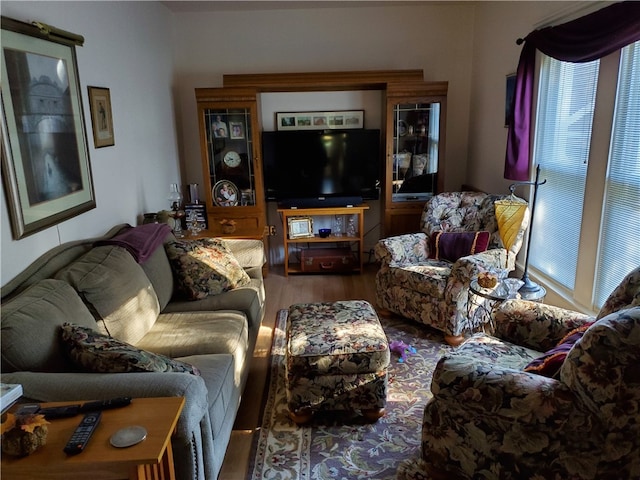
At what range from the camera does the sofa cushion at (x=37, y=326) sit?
162cm

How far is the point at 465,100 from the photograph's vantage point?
183 inches

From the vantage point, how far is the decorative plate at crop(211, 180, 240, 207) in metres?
4.42

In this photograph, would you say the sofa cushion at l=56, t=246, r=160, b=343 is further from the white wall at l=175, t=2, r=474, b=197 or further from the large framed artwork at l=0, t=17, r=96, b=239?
the white wall at l=175, t=2, r=474, b=197

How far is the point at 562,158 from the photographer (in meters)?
3.06

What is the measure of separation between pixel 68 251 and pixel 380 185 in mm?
3023

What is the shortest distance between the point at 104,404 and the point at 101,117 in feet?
6.84

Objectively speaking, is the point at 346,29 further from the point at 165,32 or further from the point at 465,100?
the point at 165,32

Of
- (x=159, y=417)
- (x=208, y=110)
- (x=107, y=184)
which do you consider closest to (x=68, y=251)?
(x=107, y=184)

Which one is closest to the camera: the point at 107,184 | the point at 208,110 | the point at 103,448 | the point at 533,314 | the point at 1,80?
the point at 103,448

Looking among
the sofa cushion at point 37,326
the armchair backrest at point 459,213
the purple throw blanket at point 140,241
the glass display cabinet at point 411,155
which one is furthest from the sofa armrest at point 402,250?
the sofa cushion at point 37,326

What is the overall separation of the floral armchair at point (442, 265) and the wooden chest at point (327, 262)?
36.7 inches

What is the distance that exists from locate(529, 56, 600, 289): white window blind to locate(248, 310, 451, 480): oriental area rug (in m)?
1.23

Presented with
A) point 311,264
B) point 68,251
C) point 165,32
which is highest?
point 165,32

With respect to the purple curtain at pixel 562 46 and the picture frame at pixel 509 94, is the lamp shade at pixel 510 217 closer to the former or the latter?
the purple curtain at pixel 562 46
